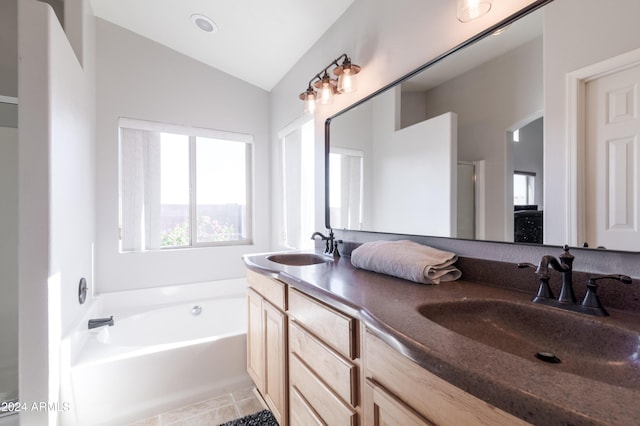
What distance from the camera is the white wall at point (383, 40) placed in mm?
1209

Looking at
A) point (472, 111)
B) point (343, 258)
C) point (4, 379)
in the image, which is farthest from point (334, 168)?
point (4, 379)

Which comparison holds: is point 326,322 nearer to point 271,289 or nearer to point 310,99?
point 271,289

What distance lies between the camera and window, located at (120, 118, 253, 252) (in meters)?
2.63

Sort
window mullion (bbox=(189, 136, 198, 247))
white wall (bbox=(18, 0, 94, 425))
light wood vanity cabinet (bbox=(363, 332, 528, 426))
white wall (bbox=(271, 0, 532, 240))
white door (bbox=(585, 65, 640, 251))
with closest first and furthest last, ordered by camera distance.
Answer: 1. light wood vanity cabinet (bbox=(363, 332, 528, 426))
2. white door (bbox=(585, 65, 640, 251))
3. white wall (bbox=(271, 0, 532, 240))
4. white wall (bbox=(18, 0, 94, 425))
5. window mullion (bbox=(189, 136, 198, 247))

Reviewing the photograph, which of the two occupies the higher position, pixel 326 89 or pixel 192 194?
pixel 326 89

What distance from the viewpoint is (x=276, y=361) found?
144cm

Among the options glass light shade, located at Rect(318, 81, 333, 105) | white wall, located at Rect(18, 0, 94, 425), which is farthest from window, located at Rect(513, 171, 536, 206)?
white wall, located at Rect(18, 0, 94, 425)

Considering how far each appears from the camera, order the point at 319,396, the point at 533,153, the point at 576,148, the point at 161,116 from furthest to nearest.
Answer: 1. the point at 161,116
2. the point at 319,396
3. the point at 533,153
4. the point at 576,148

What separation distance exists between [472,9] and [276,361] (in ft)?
5.74

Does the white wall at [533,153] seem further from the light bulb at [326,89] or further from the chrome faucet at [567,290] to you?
the light bulb at [326,89]

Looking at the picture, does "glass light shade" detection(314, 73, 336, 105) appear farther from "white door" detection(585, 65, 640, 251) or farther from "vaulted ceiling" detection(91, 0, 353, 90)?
"white door" detection(585, 65, 640, 251)

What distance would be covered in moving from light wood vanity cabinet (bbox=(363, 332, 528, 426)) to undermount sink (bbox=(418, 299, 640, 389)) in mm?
175

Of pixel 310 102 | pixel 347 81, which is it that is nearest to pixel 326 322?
pixel 347 81

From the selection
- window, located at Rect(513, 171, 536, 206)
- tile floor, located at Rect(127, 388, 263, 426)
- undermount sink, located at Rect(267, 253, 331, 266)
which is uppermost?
window, located at Rect(513, 171, 536, 206)
